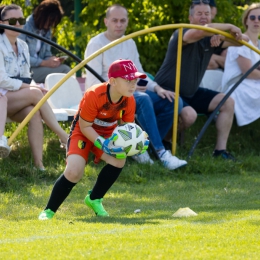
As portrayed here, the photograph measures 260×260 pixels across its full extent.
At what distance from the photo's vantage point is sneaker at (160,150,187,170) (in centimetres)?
901

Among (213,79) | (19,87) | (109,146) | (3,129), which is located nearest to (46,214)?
(109,146)

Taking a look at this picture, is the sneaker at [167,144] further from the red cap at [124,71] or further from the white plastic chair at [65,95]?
the red cap at [124,71]

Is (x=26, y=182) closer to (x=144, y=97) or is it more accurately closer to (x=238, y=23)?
(x=144, y=97)

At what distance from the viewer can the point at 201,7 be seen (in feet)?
32.0

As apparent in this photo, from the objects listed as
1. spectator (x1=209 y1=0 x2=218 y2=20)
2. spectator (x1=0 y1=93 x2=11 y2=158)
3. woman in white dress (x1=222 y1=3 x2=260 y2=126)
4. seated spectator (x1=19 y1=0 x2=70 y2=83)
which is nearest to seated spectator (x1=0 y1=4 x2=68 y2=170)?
spectator (x1=0 y1=93 x2=11 y2=158)

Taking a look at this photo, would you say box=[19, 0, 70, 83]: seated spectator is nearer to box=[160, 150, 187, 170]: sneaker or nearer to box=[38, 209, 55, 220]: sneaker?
box=[160, 150, 187, 170]: sneaker

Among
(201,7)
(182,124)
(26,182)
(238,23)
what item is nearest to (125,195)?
(26,182)

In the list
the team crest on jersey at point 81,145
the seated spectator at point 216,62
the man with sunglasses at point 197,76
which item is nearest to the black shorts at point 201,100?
the man with sunglasses at point 197,76

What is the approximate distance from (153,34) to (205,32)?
239 centimetres

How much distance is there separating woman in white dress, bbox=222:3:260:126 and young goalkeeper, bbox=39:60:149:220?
3.89m

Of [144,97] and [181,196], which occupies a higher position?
[144,97]

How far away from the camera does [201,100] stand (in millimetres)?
9992

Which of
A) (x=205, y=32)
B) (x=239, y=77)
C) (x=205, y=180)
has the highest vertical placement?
(x=205, y=32)

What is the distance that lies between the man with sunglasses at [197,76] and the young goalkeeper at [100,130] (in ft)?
9.90
